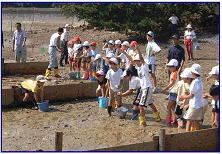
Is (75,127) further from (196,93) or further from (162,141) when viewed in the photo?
(162,141)

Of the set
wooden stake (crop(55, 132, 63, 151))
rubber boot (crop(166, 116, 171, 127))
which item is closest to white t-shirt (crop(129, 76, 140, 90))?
rubber boot (crop(166, 116, 171, 127))

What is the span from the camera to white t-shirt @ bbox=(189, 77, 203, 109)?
880 cm

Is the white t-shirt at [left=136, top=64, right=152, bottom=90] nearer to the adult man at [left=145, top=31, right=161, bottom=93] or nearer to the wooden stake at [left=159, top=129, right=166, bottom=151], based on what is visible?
the wooden stake at [left=159, top=129, right=166, bottom=151]

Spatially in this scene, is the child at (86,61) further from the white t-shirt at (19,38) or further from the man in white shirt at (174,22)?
the man in white shirt at (174,22)

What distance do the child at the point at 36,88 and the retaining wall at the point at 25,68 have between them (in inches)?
153

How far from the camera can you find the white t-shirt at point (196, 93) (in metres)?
8.80

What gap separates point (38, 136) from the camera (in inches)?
366

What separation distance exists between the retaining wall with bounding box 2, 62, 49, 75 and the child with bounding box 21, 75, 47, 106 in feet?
12.8

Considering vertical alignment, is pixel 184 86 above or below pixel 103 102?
above

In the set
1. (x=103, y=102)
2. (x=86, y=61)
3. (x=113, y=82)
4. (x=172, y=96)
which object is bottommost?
(x=103, y=102)

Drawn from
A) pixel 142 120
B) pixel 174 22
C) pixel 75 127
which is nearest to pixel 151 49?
pixel 142 120

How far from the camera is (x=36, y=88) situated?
10945 millimetres

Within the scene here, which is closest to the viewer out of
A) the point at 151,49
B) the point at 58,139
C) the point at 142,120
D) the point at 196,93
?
the point at 58,139

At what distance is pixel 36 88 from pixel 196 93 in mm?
3669
